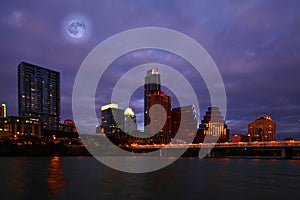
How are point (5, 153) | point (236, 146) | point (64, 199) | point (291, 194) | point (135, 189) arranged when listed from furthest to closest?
point (5, 153) → point (236, 146) → point (135, 189) → point (291, 194) → point (64, 199)

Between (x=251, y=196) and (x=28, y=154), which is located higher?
(x=251, y=196)

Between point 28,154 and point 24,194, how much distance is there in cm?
18121

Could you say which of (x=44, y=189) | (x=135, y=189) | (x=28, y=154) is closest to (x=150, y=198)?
(x=135, y=189)

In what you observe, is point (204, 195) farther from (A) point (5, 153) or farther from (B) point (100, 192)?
(A) point (5, 153)

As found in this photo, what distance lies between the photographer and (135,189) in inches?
1507

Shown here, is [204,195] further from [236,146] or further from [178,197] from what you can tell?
[236,146]

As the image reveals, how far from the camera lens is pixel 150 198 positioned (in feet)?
106

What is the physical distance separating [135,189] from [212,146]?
145 m

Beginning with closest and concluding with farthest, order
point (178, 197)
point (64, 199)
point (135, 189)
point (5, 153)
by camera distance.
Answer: point (64, 199)
point (178, 197)
point (135, 189)
point (5, 153)

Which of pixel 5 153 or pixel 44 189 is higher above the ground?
pixel 44 189

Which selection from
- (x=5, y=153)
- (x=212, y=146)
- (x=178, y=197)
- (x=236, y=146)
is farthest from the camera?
(x=5, y=153)

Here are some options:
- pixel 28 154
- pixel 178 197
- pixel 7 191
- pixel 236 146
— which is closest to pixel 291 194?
pixel 178 197

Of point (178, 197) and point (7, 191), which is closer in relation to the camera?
point (178, 197)

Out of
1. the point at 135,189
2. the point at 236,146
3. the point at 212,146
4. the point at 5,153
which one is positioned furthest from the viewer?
the point at 5,153
